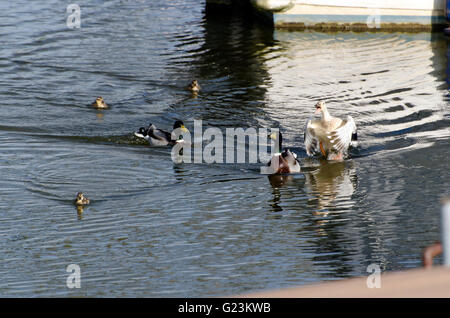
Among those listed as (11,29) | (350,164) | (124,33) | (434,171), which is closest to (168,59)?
(124,33)

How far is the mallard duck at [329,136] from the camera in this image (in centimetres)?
1005

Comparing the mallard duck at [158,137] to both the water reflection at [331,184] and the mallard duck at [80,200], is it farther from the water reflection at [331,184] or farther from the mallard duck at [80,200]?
the mallard duck at [80,200]

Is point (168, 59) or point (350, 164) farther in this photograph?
point (168, 59)

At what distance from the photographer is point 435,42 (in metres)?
19.6

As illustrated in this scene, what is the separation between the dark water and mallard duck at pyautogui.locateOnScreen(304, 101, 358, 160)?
0.22 metres

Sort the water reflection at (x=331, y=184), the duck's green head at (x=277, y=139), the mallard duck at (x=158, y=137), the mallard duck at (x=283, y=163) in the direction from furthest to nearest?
the mallard duck at (x=158, y=137) → the duck's green head at (x=277, y=139) → the mallard duck at (x=283, y=163) → the water reflection at (x=331, y=184)

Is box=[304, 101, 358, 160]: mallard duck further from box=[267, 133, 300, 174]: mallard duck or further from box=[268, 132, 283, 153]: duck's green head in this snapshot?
box=[267, 133, 300, 174]: mallard duck

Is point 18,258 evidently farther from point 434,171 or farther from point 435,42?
point 435,42

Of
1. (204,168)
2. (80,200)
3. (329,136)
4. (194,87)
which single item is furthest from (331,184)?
(194,87)

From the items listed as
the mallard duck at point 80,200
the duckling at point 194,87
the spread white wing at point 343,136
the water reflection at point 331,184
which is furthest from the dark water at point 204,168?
the duckling at point 194,87

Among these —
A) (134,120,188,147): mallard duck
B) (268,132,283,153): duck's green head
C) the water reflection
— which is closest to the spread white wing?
the water reflection

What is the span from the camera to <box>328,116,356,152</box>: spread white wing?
10016 millimetres

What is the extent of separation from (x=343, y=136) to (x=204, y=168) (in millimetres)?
2113

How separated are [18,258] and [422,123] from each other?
7.74m
